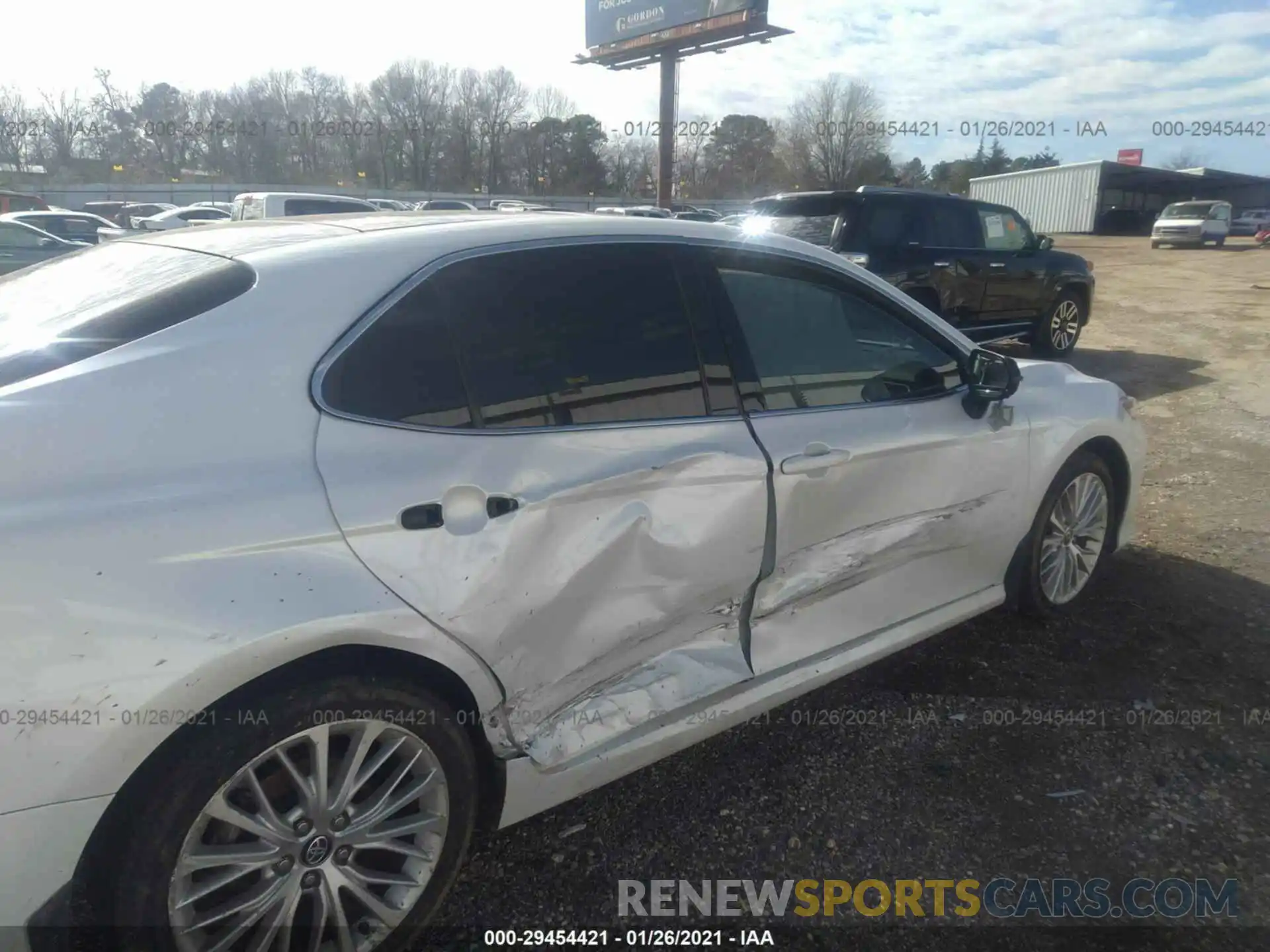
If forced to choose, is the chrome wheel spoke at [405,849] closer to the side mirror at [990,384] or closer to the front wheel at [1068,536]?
the side mirror at [990,384]

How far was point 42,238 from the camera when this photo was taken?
A: 12.8m

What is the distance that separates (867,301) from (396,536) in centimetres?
193

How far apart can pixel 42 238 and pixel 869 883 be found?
14.9 metres

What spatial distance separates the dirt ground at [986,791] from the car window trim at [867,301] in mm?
1140

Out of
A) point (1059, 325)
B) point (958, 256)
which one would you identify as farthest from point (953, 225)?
point (1059, 325)

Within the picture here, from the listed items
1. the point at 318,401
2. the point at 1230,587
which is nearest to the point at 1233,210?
the point at 1230,587

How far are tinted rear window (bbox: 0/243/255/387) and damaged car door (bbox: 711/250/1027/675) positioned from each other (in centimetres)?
141

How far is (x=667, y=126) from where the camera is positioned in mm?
44906

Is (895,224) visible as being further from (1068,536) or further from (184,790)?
(184,790)

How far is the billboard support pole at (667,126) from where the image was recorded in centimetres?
4403

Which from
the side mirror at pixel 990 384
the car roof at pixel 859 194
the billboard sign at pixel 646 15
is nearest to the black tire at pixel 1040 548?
the side mirror at pixel 990 384

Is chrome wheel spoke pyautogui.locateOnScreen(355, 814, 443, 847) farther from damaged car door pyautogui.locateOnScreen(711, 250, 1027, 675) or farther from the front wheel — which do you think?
the front wheel

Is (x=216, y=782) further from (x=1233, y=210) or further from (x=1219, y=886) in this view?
(x=1233, y=210)

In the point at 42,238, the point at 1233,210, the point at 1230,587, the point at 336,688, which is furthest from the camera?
the point at 1233,210
